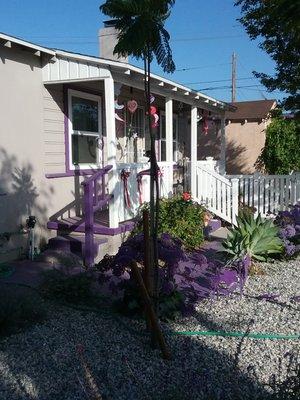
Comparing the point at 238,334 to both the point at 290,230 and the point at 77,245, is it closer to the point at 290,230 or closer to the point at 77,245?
the point at 290,230

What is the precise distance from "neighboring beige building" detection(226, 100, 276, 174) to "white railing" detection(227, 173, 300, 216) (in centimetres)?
713

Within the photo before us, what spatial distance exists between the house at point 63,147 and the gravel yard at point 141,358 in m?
2.81

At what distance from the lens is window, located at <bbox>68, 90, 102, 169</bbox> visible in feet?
28.3

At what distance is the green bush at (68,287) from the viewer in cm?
500

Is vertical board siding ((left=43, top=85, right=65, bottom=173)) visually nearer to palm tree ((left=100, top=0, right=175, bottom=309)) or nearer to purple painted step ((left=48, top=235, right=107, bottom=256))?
purple painted step ((left=48, top=235, right=107, bottom=256))

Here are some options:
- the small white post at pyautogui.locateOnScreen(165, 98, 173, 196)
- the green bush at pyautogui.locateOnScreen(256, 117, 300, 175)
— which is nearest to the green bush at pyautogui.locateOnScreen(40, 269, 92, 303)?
the small white post at pyautogui.locateOnScreen(165, 98, 173, 196)

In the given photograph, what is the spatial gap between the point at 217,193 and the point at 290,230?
3.33 metres

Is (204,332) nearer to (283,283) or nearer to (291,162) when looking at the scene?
(283,283)

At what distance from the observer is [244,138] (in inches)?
741

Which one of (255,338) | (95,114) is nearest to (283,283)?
(255,338)

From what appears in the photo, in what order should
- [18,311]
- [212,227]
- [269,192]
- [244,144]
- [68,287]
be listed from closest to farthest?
[18,311] < [68,287] < [212,227] < [269,192] < [244,144]

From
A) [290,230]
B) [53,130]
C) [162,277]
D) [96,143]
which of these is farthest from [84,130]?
[162,277]

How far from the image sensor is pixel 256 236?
6832 mm

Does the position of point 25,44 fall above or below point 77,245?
above
